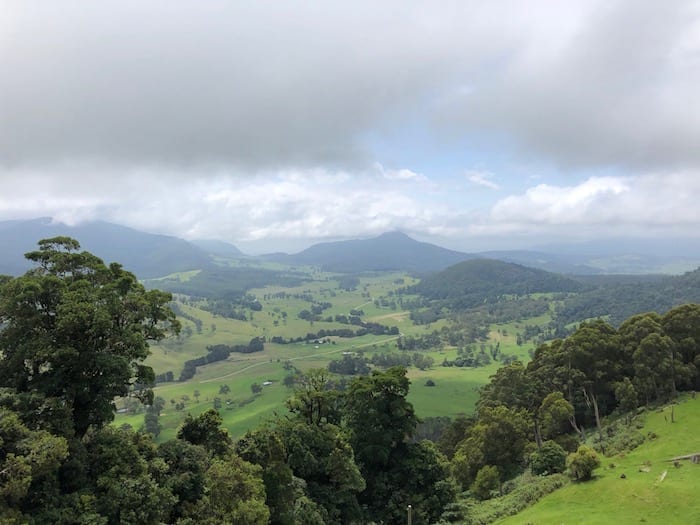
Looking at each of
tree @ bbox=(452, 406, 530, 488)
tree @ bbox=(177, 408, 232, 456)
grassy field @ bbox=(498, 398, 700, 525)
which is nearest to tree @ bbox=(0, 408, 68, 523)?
tree @ bbox=(177, 408, 232, 456)

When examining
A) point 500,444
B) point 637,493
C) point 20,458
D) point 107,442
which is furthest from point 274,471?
point 500,444

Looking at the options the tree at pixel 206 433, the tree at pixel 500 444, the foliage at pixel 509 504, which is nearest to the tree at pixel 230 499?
the tree at pixel 206 433

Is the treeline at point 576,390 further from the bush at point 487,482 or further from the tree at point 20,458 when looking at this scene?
the tree at point 20,458

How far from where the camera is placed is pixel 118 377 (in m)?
18.8

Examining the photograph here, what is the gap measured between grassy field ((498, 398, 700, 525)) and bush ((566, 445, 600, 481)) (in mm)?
550

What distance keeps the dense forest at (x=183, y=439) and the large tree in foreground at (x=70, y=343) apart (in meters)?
0.06

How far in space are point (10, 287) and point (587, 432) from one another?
150 ft

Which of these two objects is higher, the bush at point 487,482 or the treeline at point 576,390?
the treeline at point 576,390

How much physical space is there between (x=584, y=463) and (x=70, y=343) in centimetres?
2752

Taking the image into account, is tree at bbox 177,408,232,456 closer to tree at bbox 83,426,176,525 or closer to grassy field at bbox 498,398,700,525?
tree at bbox 83,426,176,525

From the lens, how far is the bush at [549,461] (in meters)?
29.5

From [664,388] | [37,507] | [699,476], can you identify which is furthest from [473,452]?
[37,507]

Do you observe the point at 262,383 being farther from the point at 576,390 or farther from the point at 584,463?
the point at 584,463

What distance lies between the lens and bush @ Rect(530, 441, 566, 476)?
96.8 feet
